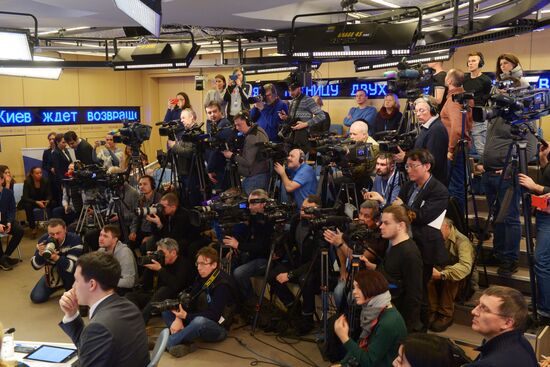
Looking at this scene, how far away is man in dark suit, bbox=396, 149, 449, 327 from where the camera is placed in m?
3.75

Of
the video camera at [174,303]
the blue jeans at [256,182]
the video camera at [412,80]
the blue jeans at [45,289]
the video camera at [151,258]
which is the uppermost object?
the video camera at [412,80]

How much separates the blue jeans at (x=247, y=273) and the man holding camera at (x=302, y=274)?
21cm

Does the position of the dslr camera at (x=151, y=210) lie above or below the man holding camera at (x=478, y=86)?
below

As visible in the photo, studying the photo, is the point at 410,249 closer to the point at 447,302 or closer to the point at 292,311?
the point at 447,302

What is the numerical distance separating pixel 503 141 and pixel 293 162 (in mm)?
1830

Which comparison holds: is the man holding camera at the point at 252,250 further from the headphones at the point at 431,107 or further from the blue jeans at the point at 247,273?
the headphones at the point at 431,107

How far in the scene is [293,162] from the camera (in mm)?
5055

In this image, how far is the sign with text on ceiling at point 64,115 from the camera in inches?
389

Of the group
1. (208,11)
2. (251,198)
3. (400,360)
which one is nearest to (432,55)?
(208,11)

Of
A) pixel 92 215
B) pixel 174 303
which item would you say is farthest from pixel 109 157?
pixel 174 303

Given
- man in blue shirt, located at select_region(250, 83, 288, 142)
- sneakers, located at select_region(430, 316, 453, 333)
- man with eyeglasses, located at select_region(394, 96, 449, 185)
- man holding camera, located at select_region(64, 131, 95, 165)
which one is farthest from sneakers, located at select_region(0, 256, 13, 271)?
sneakers, located at select_region(430, 316, 453, 333)

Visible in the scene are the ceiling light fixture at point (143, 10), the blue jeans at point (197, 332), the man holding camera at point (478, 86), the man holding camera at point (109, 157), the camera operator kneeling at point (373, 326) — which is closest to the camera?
the ceiling light fixture at point (143, 10)

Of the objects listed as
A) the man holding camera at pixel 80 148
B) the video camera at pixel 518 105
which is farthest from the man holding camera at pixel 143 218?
the video camera at pixel 518 105

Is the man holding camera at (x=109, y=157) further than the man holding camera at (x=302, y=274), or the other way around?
the man holding camera at (x=109, y=157)
